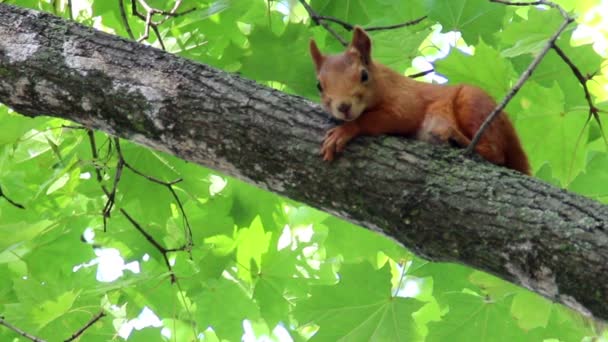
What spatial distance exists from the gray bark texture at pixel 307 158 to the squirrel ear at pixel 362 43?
491mm

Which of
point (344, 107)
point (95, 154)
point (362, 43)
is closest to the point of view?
point (344, 107)

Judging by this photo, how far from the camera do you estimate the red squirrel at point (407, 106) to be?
2633mm

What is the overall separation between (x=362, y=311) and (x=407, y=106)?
0.91 m

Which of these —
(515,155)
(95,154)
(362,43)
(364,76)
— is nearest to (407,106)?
(364,76)

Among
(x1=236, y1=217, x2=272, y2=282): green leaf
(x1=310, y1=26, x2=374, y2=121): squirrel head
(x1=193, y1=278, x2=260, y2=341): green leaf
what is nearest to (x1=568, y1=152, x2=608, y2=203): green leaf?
(x1=310, y1=26, x2=374, y2=121): squirrel head

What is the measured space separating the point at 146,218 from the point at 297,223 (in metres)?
1.09

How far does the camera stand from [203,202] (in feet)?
13.1

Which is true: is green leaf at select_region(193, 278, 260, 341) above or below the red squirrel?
below

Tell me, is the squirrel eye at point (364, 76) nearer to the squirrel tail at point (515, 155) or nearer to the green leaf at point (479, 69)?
the green leaf at point (479, 69)

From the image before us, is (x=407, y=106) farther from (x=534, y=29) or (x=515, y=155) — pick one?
(x=534, y=29)

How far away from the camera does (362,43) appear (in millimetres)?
2912

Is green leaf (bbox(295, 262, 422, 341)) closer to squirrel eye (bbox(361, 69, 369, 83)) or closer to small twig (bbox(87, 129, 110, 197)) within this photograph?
squirrel eye (bbox(361, 69, 369, 83))

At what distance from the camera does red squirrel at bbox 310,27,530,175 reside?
2.63m

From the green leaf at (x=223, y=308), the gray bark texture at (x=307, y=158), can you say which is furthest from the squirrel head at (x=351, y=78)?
the green leaf at (x=223, y=308)
